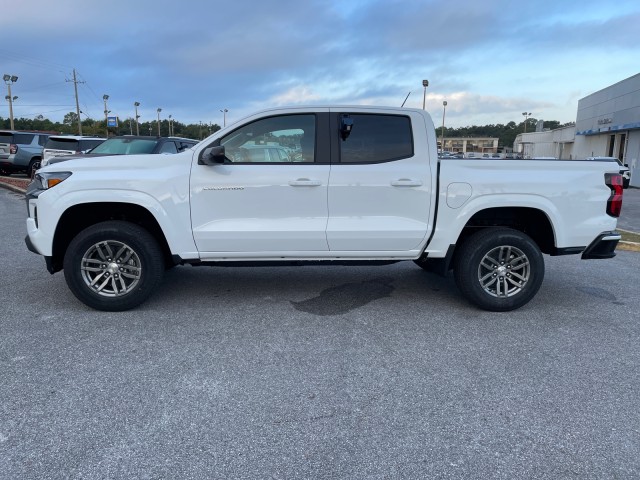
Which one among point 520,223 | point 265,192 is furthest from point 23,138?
point 520,223

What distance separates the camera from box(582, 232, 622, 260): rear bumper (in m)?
4.76

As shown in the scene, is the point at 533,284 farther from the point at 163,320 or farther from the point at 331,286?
the point at 163,320

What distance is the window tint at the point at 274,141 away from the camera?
4621 mm

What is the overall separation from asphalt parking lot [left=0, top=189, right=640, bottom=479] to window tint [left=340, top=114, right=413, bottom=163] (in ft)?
5.00

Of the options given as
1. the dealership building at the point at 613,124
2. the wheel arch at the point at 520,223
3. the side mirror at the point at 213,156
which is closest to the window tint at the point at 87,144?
the side mirror at the point at 213,156

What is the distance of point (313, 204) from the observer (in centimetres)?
459

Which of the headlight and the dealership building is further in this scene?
the dealership building

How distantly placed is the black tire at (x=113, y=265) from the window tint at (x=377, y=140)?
2.09m

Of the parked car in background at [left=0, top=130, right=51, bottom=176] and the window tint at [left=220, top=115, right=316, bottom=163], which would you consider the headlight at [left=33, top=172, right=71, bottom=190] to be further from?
the parked car in background at [left=0, top=130, right=51, bottom=176]

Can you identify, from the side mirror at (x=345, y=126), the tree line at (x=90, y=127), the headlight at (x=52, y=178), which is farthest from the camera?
the tree line at (x=90, y=127)

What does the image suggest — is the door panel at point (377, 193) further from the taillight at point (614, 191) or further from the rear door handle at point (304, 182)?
the taillight at point (614, 191)

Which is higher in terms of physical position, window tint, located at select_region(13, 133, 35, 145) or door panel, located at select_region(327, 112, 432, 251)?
window tint, located at select_region(13, 133, 35, 145)

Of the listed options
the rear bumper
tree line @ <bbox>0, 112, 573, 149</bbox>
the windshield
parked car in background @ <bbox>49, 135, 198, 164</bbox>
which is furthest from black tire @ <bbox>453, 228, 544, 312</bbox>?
tree line @ <bbox>0, 112, 573, 149</bbox>

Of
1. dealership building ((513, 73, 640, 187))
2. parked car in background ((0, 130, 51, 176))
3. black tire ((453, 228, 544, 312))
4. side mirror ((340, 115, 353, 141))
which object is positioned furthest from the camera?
dealership building ((513, 73, 640, 187))
